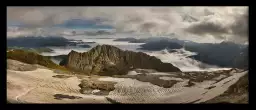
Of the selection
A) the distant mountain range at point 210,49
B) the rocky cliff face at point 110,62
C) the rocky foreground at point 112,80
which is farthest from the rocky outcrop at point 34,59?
the distant mountain range at point 210,49

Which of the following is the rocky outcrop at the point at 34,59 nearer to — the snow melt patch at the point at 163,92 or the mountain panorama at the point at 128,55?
the mountain panorama at the point at 128,55

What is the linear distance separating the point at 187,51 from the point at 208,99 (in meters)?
0.45

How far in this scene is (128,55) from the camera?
382 cm

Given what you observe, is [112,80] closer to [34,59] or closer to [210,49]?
[34,59]

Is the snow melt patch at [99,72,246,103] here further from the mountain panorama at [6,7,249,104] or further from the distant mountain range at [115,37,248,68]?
the distant mountain range at [115,37,248,68]

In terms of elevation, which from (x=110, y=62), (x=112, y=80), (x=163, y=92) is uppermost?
(x=110, y=62)

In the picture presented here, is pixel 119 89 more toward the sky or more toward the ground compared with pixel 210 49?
more toward the ground

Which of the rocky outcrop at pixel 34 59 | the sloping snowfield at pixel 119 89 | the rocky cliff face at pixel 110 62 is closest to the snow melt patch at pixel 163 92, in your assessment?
the sloping snowfield at pixel 119 89

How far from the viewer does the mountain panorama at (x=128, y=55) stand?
3748mm

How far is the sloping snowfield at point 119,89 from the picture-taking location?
3723 mm

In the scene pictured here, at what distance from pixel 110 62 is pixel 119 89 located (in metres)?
0.25

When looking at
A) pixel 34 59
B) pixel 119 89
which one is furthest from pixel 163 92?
pixel 34 59

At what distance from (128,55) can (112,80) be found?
260mm

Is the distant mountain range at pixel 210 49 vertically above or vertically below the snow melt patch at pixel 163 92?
above
